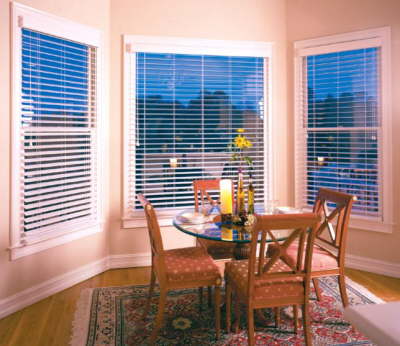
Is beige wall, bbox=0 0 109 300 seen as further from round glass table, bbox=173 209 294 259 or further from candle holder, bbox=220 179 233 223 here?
candle holder, bbox=220 179 233 223

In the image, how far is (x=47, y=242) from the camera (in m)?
3.36

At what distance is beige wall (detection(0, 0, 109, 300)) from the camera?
2.96 meters

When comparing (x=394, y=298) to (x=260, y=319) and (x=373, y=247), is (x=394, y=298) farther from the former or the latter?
(x=260, y=319)

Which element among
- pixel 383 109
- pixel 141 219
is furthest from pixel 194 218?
pixel 383 109

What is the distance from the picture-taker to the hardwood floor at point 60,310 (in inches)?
104

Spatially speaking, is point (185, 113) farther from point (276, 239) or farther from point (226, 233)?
point (276, 239)

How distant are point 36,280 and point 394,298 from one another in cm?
325

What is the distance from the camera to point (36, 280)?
327cm

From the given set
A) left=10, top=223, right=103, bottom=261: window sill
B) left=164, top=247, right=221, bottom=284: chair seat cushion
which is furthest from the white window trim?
left=10, top=223, right=103, bottom=261: window sill

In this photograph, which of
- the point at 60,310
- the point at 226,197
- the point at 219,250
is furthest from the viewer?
the point at 219,250

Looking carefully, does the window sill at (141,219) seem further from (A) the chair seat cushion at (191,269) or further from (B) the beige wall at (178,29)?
(A) the chair seat cushion at (191,269)

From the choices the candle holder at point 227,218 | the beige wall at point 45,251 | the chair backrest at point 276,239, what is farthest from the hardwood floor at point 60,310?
the chair backrest at point 276,239

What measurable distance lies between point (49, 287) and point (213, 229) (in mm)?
1772

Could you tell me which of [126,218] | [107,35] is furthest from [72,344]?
[107,35]
